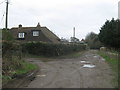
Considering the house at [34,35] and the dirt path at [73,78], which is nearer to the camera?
the dirt path at [73,78]

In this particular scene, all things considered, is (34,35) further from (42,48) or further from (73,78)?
(73,78)

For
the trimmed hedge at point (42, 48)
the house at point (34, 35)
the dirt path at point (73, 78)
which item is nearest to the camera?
the dirt path at point (73, 78)

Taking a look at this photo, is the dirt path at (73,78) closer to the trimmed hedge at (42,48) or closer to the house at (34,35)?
the trimmed hedge at (42,48)

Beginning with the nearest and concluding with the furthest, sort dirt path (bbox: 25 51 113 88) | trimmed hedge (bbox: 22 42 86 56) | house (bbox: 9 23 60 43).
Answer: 1. dirt path (bbox: 25 51 113 88)
2. trimmed hedge (bbox: 22 42 86 56)
3. house (bbox: 9 23 60 43)

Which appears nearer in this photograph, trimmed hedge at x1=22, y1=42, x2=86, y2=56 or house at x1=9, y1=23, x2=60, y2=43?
trimmed hedge at x1=22, y1=42, x2=86, y2=56

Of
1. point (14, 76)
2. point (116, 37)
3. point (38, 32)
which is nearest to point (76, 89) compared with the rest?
point (14, 76)

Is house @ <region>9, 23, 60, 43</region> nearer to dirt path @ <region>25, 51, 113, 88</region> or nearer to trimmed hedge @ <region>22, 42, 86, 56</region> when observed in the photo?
trimmed hedge @ <region>22, 42, 86, 56</region>

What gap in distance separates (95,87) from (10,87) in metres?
→ 3.90

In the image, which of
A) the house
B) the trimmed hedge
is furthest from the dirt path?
the house


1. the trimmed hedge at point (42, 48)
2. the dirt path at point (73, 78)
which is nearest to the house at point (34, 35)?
the trimmed hedge at point (42, 48)

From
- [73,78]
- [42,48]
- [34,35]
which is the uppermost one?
[34,35]

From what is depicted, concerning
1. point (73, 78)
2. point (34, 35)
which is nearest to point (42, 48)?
point (34, 35)

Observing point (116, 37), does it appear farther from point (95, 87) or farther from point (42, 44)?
point (95, 87)

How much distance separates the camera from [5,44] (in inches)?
551
